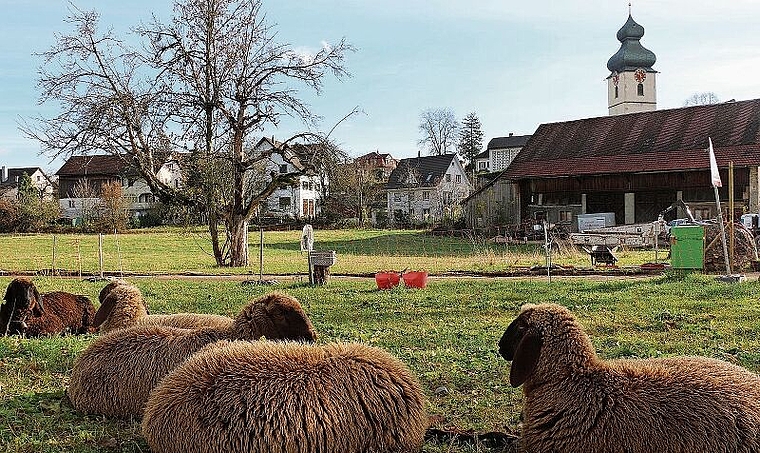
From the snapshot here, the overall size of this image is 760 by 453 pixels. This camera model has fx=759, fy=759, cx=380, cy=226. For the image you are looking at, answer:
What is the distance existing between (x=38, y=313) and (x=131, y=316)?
11.7 feet

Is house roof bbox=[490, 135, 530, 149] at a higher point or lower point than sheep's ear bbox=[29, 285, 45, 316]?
higher

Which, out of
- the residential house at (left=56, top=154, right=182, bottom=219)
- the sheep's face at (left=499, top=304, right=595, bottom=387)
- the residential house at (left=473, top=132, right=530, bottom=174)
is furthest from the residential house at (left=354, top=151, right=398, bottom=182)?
the sheep's face at (left=499, top=304, right=595, bottom=387)

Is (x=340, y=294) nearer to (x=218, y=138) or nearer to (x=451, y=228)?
(x=218, y=138)

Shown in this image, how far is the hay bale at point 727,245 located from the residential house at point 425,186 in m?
58.7

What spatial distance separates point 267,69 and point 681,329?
21.9 meters

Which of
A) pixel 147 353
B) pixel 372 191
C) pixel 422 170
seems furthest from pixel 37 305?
pixel 422 170

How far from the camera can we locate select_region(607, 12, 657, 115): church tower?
86.4 metres

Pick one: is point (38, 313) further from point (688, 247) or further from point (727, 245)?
point (727, 245)

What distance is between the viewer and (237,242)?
30.5m

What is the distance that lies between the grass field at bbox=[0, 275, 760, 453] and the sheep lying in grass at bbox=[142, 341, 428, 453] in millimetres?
451

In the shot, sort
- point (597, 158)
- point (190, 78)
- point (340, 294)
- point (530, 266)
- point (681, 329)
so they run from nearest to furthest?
point (681, 329)
point (340, 294)
point (530, 266)
point (190, 78)
point (597, 158)

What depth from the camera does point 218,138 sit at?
3012 cm

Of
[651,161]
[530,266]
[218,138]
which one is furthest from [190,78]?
[651,161]

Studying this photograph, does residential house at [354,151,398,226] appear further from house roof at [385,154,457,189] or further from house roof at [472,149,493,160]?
house roof at [472,149,493,160]
